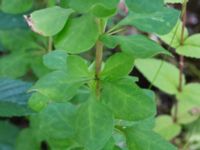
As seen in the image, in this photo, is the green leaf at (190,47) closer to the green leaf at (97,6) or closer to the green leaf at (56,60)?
the green leaf at (56,60)

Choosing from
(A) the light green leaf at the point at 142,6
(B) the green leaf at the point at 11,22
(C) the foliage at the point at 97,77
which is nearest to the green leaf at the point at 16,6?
(B) the green leaf at the point at 11,22

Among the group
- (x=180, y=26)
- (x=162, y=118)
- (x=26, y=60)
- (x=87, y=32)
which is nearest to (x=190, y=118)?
(x=162, y=118)

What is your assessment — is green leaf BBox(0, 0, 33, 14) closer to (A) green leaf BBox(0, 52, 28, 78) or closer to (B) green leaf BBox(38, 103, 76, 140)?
(A) green leaf BBox(0, 52, 28, 78)

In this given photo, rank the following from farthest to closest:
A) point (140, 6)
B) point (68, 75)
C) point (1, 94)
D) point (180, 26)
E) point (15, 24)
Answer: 1. point (15, 24)
2. point (180, 26)
3. point (1, 94)
4. point (68, 75)
5. point (140, 6)

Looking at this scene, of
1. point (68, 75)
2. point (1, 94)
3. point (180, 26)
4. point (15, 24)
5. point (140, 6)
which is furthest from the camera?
point (15, 24)

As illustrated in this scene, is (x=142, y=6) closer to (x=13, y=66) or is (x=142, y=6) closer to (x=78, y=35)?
(x=78, y=35)

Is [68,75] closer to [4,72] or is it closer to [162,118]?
[4,72]
